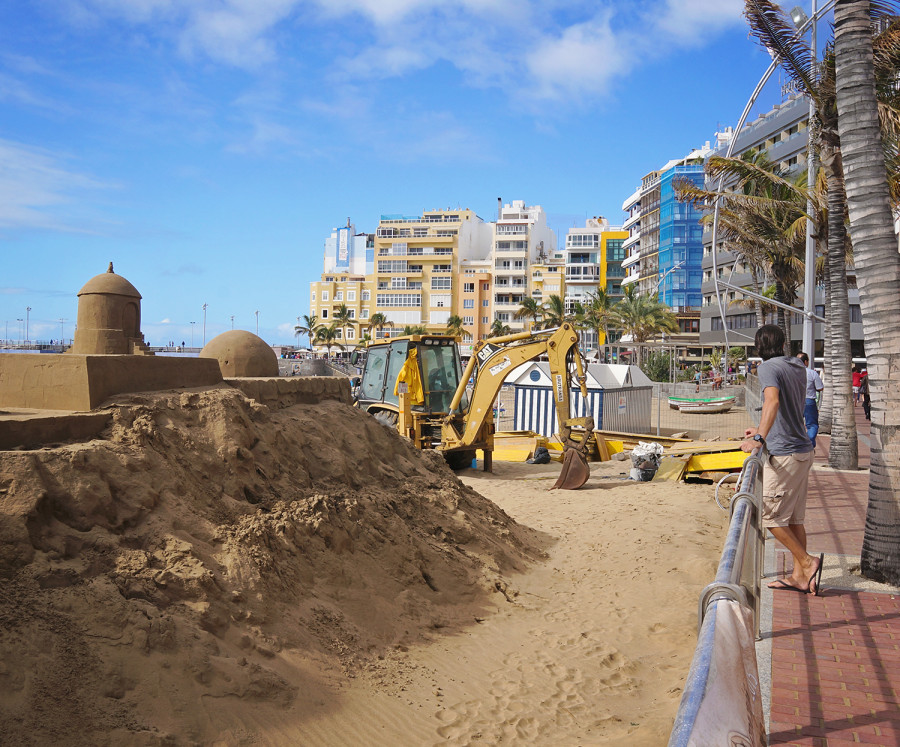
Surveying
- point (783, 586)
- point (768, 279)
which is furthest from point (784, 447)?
point (768, 279)

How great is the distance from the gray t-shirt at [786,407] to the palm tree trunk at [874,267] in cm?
88

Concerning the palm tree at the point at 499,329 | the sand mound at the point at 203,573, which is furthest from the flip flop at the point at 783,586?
the palm tree at the point at 499,329

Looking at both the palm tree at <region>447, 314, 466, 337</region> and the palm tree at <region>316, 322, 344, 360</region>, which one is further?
the palm tree at <region>316, 322, 344, 360</region>

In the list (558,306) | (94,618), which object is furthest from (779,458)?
(558,306)

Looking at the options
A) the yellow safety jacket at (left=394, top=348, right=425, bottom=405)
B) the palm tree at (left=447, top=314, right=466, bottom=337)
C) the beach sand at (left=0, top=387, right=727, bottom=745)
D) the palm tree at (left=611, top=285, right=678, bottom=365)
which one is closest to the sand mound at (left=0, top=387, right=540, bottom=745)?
the beach sand at (left=0, top=387, right=727, bottom=745)

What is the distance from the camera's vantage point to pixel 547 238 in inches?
3679

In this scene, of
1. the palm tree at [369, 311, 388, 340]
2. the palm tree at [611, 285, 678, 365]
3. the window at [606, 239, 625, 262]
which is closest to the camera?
the palm tree at [611, 285, 678, 365]

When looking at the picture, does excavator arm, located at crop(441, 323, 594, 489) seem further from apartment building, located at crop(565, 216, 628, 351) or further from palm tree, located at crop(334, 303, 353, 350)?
palm tree, located at crop(334, 303, 353, 350)

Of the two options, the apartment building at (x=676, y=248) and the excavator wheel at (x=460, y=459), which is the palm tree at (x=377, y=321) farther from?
the excavator wheel at (x=460, y=459)

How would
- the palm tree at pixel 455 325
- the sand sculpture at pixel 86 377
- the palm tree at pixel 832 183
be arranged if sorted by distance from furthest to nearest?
1. the palm tree at pixel 455 325
2. the palm tree at pixel 832 183
3. the sand sculpture at pixel 86 377

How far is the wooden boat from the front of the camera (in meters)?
31.8

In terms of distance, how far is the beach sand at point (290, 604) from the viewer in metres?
4.41

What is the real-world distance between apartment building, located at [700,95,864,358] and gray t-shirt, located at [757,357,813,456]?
90.9 ft

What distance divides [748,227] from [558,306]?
42.0 m
